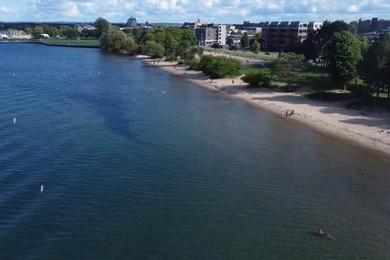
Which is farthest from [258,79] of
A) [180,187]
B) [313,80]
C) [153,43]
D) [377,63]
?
[153,43]

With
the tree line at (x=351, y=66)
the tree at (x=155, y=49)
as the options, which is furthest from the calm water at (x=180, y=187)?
the tree at (x=155, y=49)


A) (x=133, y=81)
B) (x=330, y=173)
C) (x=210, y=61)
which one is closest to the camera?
(x=330, y=173)

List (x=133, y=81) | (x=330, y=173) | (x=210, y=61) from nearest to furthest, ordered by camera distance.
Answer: (x=330, y=173)
(x=133, y=81)
(x=210, y=61)

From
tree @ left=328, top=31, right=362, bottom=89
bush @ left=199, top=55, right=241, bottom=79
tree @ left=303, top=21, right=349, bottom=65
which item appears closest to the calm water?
Result: tree @ left=328, top=31, right=362, bottom=89

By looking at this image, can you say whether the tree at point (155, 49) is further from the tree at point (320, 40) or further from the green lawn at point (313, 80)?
the green lawn at point (313, 80)

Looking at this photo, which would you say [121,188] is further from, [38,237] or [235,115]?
[235,115]

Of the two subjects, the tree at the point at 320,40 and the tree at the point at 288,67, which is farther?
the tree at the point at 320,40

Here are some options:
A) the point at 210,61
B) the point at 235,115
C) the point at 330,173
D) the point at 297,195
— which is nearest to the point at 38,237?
the point at 297,195
